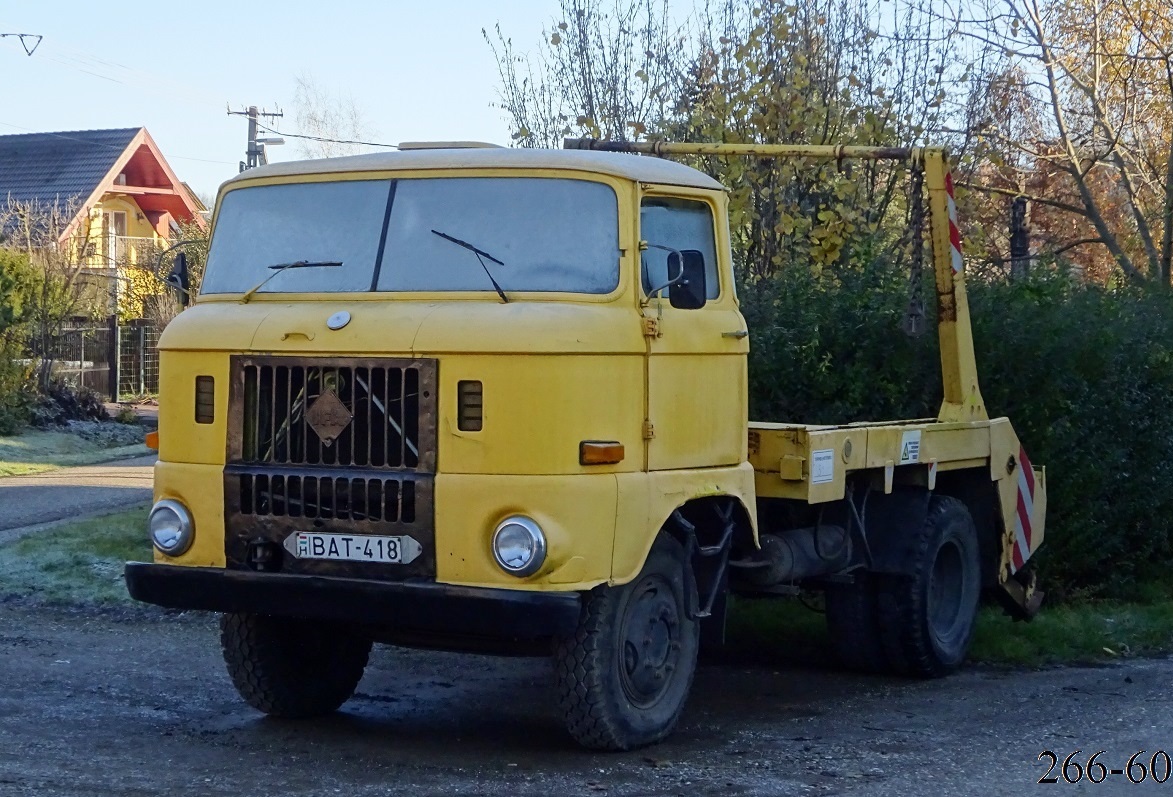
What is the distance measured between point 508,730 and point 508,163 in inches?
99.1

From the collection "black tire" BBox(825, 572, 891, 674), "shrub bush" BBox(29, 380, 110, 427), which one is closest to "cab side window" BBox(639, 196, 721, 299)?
"black tire" BBox(825, 572, 891, 674)

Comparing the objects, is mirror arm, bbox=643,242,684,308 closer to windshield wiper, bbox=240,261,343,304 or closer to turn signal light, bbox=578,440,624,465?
turn signal light, bbox=578,440,624,465

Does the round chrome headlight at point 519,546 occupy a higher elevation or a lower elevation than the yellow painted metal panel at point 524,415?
lower

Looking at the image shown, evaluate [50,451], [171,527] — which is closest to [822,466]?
[171,527]

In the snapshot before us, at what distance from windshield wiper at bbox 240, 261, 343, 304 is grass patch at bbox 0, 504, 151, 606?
13.3 feet

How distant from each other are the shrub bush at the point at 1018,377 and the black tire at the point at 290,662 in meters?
3.88

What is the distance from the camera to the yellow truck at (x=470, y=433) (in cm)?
585

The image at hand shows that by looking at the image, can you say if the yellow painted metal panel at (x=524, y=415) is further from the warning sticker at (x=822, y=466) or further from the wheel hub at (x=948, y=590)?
the wheel hub at (x=948, y=590)

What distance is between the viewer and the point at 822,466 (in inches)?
289

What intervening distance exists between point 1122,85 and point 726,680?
11.8 m

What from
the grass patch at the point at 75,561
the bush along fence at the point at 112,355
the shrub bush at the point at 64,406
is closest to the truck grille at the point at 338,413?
the grass patch at the point at 75,561

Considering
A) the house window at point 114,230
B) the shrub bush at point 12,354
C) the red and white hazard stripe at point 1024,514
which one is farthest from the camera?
the house window at point 114,230

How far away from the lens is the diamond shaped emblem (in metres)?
6.07

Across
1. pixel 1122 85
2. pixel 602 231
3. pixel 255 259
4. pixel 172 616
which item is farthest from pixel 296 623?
pixel 1122 85
